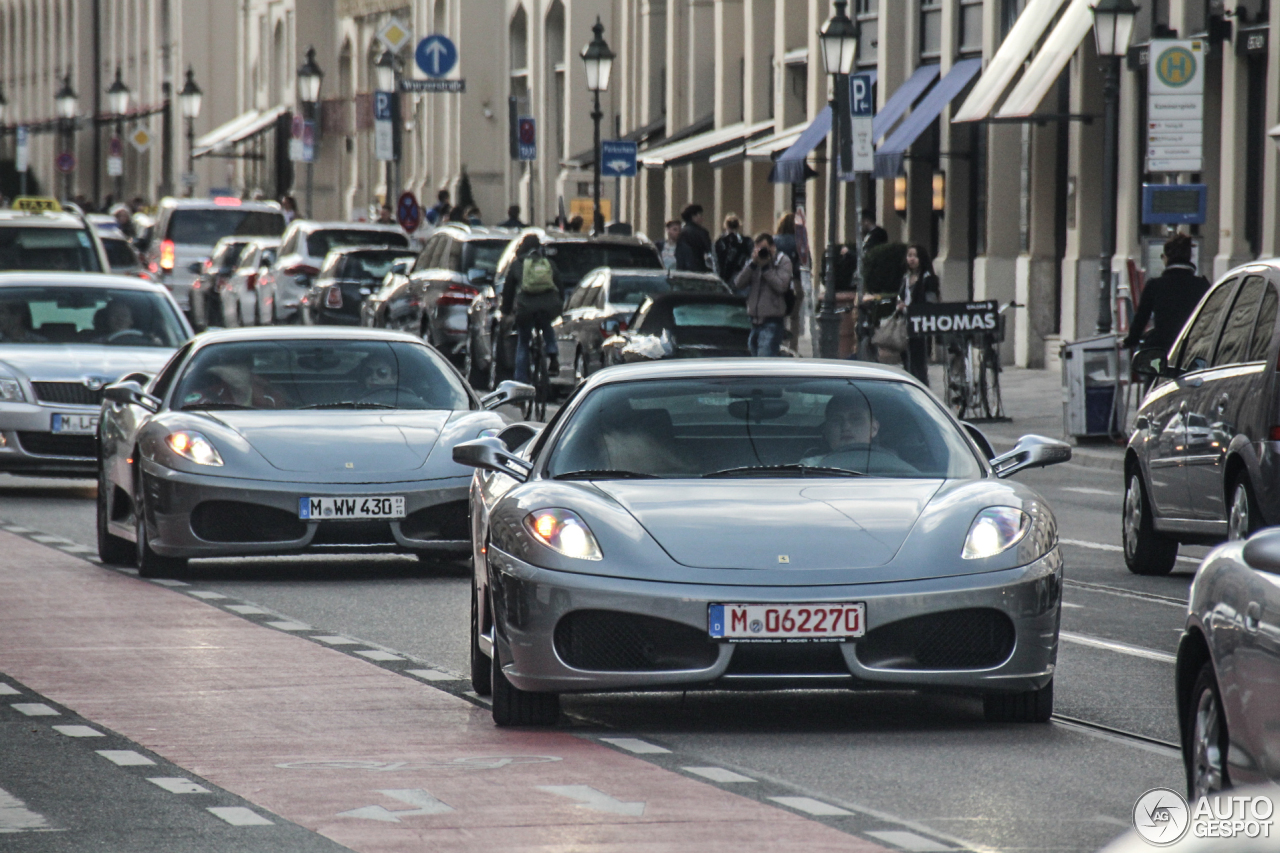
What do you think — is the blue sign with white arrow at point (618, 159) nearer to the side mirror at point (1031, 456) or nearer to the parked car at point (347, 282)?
the parked car at point (347, 282)

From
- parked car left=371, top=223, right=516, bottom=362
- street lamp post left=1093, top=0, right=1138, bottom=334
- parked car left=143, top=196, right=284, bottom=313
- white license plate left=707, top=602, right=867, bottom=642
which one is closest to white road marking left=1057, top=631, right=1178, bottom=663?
white license plate left=707, top=602, right=867, bottom=642

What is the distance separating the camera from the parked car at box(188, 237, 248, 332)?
148 feet

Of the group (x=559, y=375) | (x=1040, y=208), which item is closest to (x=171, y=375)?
(x=559, y=375)

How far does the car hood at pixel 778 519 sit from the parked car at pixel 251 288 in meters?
32.6

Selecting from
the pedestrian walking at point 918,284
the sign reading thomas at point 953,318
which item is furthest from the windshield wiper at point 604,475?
the pedestrian walking at point 918,284

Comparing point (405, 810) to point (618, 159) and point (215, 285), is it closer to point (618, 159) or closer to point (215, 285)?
point (618, 159)

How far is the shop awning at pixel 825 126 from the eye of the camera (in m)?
40.9

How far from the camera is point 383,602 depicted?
12.5 metres

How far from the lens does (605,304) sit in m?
27.7

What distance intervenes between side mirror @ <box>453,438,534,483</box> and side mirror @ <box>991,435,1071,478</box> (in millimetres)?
1610

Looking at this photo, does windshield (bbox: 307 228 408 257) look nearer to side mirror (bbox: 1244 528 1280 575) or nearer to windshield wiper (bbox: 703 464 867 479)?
windshield wiper (bbox: 703 464 867 479)

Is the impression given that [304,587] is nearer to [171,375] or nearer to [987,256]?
[171,375]

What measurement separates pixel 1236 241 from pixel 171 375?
18644 mm

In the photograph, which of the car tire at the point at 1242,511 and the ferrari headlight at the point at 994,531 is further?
the car tire at the point at 1242,511
